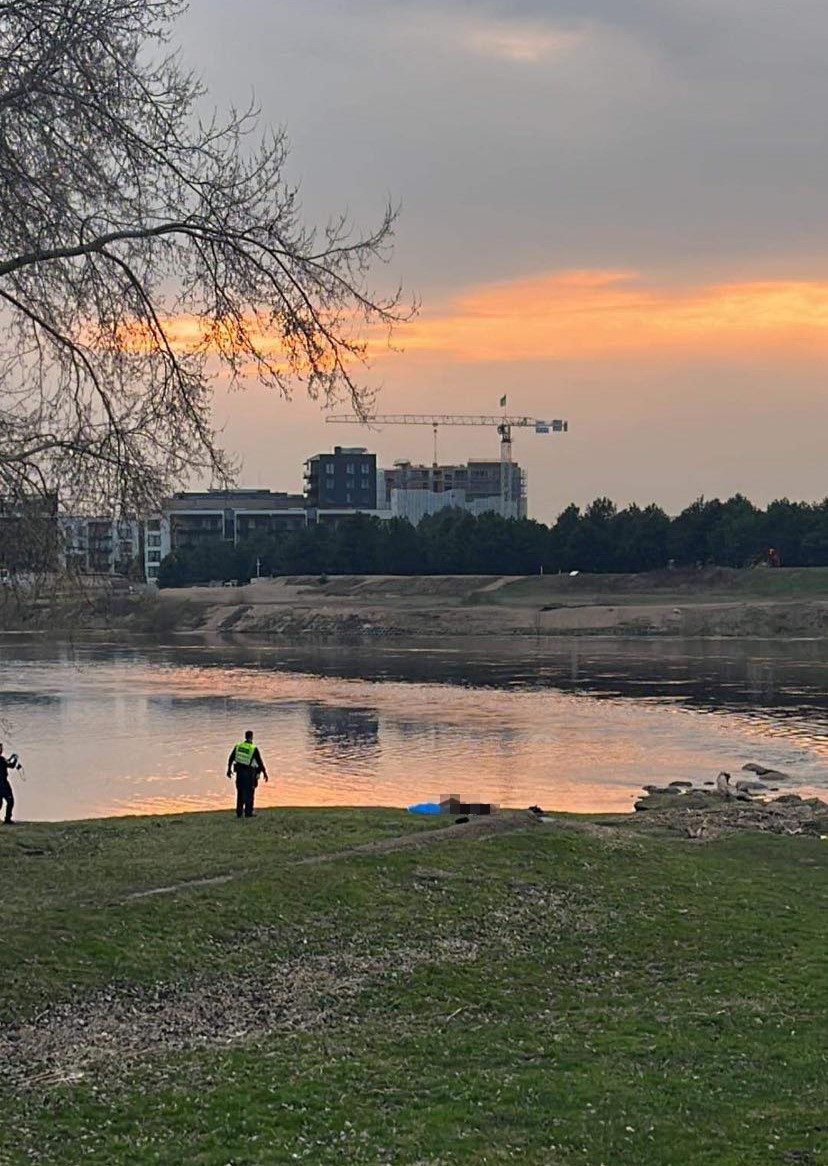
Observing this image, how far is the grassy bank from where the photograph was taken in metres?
11.5

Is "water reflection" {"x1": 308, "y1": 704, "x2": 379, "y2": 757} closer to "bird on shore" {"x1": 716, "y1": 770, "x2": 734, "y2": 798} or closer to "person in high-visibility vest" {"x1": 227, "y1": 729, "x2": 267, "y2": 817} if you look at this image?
"bird on shore" {"x1": 716, "y1": 770, "x2": 734, "y2": 798}

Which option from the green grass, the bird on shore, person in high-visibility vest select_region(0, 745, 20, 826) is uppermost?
the green grass

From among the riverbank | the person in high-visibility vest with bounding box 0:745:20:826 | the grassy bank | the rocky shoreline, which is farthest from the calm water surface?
the riverbank

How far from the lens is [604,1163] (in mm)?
10891

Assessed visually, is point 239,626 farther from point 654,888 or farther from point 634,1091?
point 634,1091

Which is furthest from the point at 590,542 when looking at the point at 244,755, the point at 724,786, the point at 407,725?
the point at 244,755

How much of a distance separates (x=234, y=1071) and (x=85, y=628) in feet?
24.9

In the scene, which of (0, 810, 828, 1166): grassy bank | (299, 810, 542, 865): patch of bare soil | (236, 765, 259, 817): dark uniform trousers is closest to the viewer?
(0, 810, 828, 1166): grassy bank

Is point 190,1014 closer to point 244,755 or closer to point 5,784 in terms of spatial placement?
point 244,755

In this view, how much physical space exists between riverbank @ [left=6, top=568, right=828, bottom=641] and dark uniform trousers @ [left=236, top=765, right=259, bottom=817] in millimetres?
106886

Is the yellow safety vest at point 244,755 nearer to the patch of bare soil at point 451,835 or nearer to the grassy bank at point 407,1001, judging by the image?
the grassy bank at point 407,1001

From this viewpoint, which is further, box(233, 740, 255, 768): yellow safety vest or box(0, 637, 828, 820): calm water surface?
box(0, 637, 828, 820): calm water surface

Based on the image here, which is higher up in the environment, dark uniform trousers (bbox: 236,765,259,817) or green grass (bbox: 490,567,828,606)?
green grass (bbox: 490,567,828,606)

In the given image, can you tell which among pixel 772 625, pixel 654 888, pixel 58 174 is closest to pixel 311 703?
pixel 654 888
